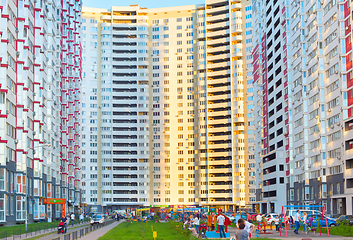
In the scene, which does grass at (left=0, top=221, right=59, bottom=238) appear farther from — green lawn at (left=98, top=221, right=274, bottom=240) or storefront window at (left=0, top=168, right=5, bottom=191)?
green lawn at (left=98, top=221, right=274, bottom=240)

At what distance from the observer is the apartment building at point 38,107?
64062 millimetres

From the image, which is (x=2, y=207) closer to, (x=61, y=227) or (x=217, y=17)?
(x=61, y=227)

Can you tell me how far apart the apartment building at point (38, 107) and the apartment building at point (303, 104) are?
4864 centimetres

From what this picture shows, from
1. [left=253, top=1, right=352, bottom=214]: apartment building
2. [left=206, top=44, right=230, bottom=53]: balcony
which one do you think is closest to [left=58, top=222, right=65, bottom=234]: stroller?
[left=253, top=1, right=352, bottom=214]: apartment building

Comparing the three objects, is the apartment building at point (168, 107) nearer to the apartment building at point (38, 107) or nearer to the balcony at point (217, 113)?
the balcony at point (217, 113)

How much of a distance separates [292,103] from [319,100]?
54.1ft

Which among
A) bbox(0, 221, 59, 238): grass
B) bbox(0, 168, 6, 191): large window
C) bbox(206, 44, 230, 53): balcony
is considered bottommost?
bbox(0, 221, 59, 238): grass

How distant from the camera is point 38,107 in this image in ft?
279

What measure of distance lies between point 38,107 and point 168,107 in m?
79.9

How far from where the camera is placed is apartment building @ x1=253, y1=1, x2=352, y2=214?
82.2 m

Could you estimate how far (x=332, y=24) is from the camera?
86.8 meters

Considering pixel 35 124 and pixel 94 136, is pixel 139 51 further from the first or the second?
pixel 35 124

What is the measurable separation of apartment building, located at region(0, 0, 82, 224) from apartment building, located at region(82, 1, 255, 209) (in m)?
28.0

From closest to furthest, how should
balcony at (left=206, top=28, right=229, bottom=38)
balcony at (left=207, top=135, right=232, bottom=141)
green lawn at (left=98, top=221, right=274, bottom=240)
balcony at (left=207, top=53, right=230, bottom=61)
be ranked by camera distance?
1. green lawn at (left=98, top=221, right=274, bottom=240)
2. balcony at (left=207, top=135, right=232, bottom=141)
3. balcony at (left=207, top=53, right=230, bottom=61)
4. balcony at (left=206, top=28, right=229, bottom=38)
